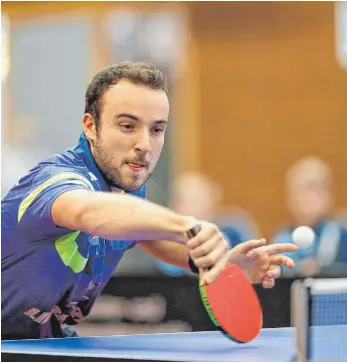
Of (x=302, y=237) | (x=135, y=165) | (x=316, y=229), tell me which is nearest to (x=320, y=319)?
(x=302, y=237)

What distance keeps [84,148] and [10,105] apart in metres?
3.28

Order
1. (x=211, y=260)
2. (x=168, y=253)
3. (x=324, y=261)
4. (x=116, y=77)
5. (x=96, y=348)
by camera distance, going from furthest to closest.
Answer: (x=324, y=261), (x=168, y=253), (x=116, y=77), (x=96, y=348), (x=211, y=260)

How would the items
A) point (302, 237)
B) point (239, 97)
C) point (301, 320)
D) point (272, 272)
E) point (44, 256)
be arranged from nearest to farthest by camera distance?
point (301, 320) < point (44, 256) < point (272, 272) < point (302, 237) < point (239, 97)

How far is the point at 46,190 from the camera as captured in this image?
68.6 inches

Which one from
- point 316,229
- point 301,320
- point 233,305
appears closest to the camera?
point 301,320

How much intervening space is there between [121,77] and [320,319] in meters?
0.75

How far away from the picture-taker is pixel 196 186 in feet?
16.0

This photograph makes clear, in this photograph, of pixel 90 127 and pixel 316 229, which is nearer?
pixel 90 127

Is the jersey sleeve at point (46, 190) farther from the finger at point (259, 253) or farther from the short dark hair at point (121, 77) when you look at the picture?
the finger at point (259, 253)

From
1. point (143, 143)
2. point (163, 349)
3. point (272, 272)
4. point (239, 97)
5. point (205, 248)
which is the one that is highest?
point (239, 97)

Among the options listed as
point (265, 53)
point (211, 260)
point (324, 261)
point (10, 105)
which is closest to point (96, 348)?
point (211, 260)

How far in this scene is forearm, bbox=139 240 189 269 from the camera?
2.35 metres

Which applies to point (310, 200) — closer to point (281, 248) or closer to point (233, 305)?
point (281, 248)

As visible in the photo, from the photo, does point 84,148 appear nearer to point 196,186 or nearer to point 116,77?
point 116,77
